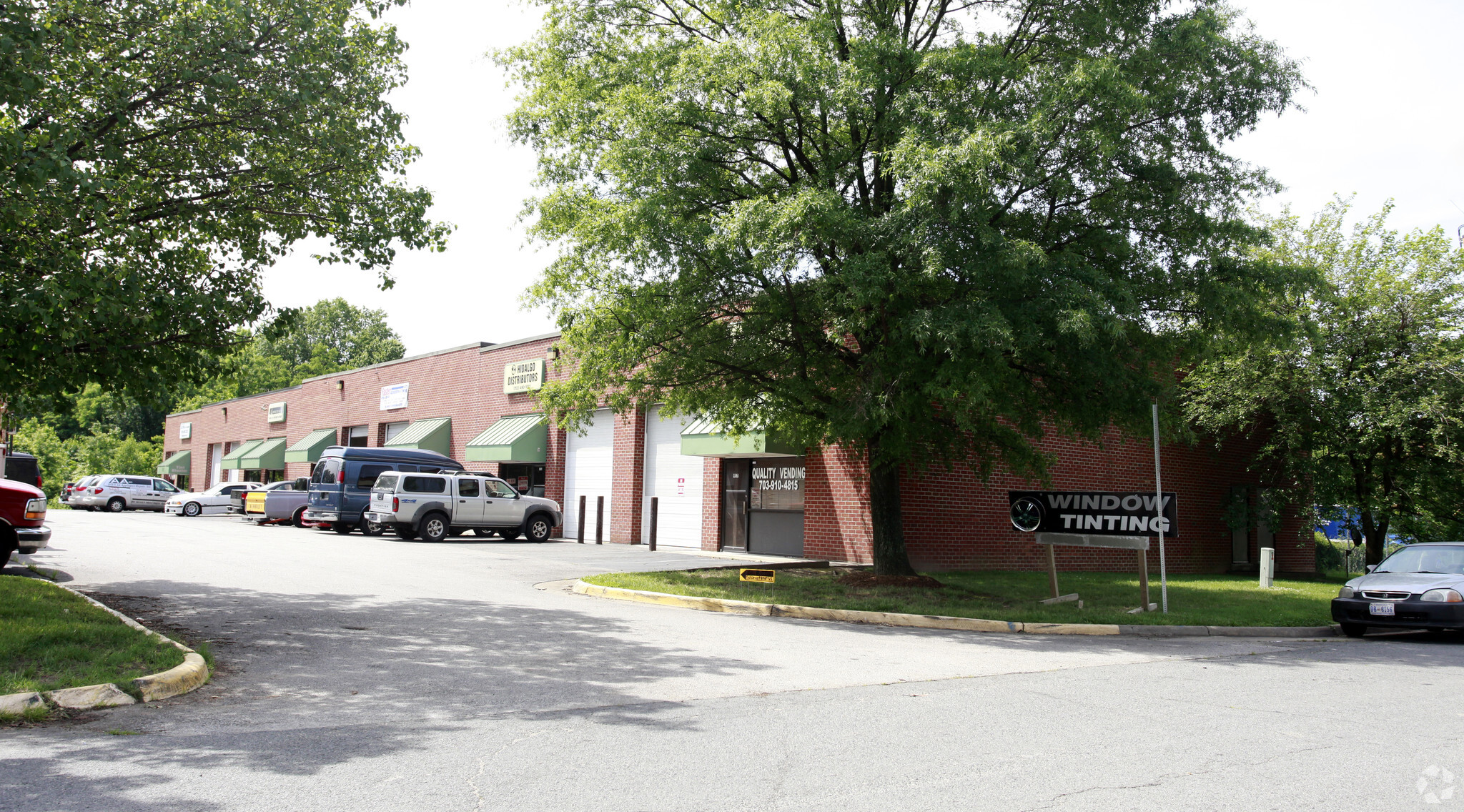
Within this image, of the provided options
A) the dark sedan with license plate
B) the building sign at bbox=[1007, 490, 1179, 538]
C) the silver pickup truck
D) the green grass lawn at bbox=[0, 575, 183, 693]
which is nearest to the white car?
the silver pickup truck

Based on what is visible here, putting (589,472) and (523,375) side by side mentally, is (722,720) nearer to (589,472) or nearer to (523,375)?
(589,472)

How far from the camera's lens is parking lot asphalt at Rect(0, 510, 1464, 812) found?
15.9 feet

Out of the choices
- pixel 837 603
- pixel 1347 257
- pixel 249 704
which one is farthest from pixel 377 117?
pixel 1347 257

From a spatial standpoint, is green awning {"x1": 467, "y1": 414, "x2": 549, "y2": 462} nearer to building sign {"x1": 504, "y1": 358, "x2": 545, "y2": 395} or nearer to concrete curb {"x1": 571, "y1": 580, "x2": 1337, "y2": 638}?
building sign {"x1": 504, "y1": 358, "x2": 545, "y2": 395}

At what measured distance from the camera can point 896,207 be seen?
39.8 feet

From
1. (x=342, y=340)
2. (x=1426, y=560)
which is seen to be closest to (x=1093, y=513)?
(x=1426, y=560)

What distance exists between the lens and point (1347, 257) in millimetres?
23109

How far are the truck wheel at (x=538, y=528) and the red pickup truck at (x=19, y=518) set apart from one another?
47.8ft

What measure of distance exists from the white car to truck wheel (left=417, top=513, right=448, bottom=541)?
649 inches

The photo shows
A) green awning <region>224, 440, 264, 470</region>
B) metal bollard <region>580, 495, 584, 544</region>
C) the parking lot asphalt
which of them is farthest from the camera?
green awning <region>224, 440, 264, 470</region>

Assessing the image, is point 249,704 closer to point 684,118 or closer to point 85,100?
point 85,100

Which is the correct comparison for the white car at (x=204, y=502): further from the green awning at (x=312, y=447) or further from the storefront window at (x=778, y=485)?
the storefront window at (x=778, y=485)

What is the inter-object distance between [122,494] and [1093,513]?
4140 centimetres

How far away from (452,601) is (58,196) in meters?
6.32
